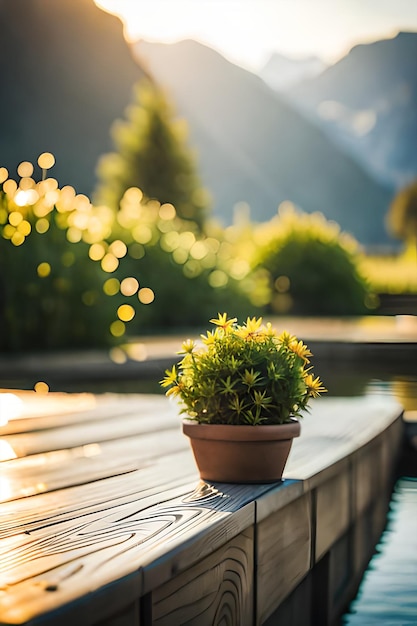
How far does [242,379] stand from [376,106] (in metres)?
72.3

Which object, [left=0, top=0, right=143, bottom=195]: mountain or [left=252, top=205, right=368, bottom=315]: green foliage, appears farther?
[left=0, top=0, right=143, bottom=195]: mountain

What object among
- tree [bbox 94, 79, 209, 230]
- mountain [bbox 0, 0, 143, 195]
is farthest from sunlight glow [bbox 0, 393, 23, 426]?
mountain [bbox 0, 0, 143, 195]

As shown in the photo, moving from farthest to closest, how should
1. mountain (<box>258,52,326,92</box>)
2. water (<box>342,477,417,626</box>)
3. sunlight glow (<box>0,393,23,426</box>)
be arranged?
1. mountain (<box>258,52,326,92</box>)
2. sunlight glow (<box>0,393,23,426</box>)
3. water (<box>342,477,417,626</box>)

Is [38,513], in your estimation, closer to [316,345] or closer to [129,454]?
[129,454]

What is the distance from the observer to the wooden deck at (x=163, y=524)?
1627 millimetres

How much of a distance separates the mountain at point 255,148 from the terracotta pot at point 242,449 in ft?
188

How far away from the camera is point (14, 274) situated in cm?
778

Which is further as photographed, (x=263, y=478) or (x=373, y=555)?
(x=373, y=555)

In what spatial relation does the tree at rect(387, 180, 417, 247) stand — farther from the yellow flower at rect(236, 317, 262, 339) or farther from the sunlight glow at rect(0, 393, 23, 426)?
the yellow flower at rect(236, 317, 262, 339)

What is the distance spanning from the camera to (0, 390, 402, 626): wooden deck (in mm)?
1627

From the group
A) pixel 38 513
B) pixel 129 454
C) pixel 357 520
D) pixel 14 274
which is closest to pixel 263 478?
pixel 38 513

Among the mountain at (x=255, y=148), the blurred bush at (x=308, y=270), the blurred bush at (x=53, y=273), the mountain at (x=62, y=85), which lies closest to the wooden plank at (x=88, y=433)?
the blurred bush at (x=53, y=273)

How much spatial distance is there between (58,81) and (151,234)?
5173cm

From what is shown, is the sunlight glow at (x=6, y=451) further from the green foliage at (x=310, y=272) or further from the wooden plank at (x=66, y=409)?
the green foliage at (x=310, y=272)
